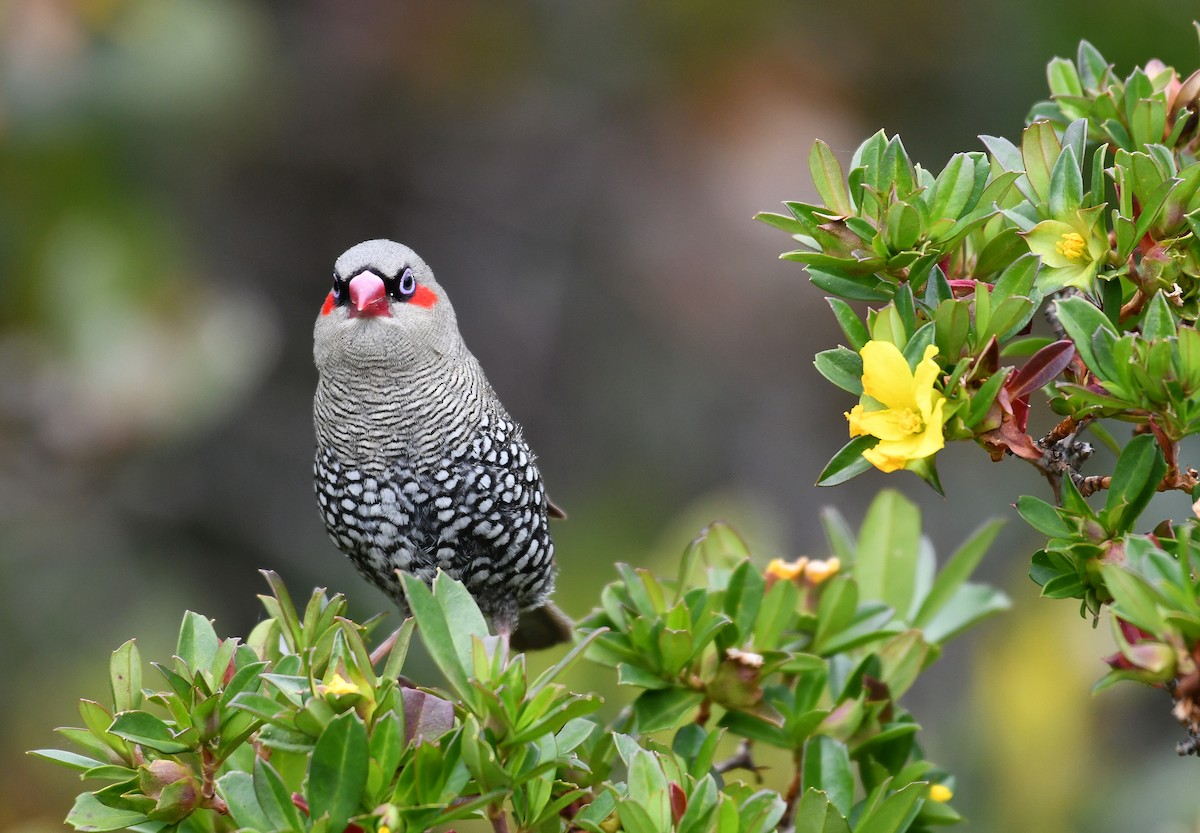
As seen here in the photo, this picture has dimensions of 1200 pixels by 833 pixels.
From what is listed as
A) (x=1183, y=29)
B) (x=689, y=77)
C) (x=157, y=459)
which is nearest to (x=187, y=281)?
(x=157, y=459)

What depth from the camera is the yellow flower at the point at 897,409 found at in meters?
1.74

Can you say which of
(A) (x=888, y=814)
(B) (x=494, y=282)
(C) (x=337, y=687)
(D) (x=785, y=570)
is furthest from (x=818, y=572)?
(B) (x=494, y=282)

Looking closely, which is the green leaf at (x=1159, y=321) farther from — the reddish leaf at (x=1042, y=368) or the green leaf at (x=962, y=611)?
the green leaf at (x=962, y=611)

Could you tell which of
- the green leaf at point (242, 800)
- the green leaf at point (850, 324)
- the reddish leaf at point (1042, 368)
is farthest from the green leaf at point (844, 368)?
the green leaf at point (242, 800)

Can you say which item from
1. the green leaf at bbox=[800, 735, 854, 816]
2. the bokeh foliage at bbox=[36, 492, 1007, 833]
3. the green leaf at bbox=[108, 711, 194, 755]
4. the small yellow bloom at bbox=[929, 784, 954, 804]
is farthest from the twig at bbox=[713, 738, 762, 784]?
the green leaf at bbox=[108, 711, 194, 755]

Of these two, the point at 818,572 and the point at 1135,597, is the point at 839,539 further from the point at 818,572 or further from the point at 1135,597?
the point at 1135,597

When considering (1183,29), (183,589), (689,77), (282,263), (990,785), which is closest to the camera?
(990,785)

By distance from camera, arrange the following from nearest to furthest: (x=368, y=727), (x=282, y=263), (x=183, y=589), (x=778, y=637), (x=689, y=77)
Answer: (x=368, y=727) < (x=778, y=637) < (x=183, y=589) < (x=689, y=77) < (x=282, y=263)

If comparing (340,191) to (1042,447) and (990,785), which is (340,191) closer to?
(990,785)

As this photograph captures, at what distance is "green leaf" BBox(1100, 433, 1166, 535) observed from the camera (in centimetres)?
182

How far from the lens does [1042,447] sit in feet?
6.26

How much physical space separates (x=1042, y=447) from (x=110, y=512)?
487 cm

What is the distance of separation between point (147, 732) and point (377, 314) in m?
0.96

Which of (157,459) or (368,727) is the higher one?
(157,459)
